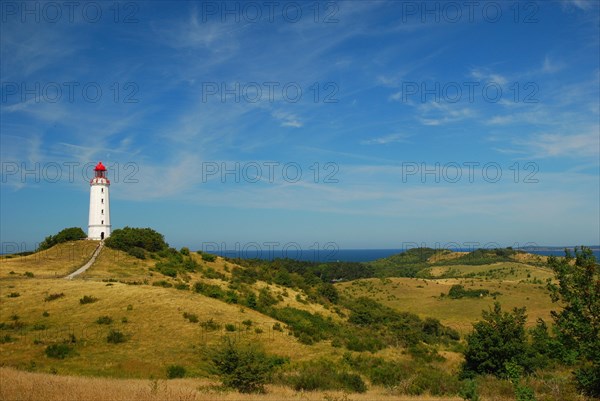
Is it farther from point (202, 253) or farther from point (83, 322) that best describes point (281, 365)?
point (202, 253)

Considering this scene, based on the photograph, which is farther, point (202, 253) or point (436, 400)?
point (202, 253)

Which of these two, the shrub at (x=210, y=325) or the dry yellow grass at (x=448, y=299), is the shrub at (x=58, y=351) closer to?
the shrub at (x=210, y=325)

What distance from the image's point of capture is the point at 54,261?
4981 cm

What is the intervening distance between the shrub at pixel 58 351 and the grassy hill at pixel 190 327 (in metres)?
0.29

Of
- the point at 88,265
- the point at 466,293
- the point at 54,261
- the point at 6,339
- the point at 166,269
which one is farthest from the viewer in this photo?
the point at 466,293

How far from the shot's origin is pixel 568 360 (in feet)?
52.5

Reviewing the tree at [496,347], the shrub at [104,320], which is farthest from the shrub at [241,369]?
the tree at [496,347]

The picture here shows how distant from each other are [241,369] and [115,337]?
11.5 metres

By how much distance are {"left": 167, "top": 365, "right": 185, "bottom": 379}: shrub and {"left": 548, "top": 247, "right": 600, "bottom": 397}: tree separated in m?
16.1

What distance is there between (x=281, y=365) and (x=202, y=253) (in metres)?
43.6

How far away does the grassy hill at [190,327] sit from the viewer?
63.3 ft

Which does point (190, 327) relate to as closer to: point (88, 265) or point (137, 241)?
point (88, 265)

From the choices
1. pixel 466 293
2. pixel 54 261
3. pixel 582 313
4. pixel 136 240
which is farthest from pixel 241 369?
pixel 466 293

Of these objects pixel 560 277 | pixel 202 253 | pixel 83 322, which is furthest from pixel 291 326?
pixel 202 253
